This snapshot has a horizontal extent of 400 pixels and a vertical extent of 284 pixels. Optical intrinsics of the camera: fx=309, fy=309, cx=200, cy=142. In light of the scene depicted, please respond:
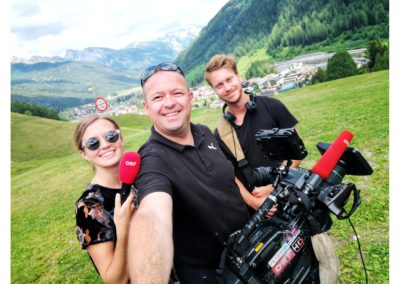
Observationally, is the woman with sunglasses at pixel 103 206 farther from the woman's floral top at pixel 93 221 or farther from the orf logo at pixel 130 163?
the orf logo at pixel 130 163

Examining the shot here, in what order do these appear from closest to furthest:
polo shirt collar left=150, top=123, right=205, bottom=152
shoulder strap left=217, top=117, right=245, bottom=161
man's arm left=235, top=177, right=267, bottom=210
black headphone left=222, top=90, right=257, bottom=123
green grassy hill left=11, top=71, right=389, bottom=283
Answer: polo shirt collar left=150, top=123, right=205, bottom=152 < man's arm left=235, top=177, right=267, bottom=210 < shoulder strap left=217, top=117, right=245, bottom=161 < black headphone left=222, top=90, right=257, bottom=123 < green grassy hill left=11, top=71, right=389, bottom=283

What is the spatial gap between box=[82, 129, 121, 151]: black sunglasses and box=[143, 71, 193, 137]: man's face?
1151 millimetres

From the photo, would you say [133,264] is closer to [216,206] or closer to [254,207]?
[216,206]

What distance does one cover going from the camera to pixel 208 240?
3.23m

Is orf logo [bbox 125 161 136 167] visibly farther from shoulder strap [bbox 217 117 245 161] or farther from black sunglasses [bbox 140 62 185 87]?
shoulder strap [bbox 217 117 245 161]

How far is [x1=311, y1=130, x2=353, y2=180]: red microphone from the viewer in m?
2.55

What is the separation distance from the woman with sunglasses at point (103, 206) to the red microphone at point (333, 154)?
178 cm

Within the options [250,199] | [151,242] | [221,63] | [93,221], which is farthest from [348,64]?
[151,242]

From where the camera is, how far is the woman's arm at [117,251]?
3029 mm

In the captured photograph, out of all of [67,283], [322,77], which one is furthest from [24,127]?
[67,283]

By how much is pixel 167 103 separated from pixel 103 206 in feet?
4.91

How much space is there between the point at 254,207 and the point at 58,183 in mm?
26535

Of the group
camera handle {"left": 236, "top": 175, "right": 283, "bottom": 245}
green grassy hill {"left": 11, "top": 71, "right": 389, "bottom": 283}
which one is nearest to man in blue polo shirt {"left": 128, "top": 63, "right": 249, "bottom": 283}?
camera handle {"left": 236, "top": 175, "right": 283, "bottom": 245}

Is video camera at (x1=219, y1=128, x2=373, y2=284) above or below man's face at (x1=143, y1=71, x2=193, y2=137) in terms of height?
below
